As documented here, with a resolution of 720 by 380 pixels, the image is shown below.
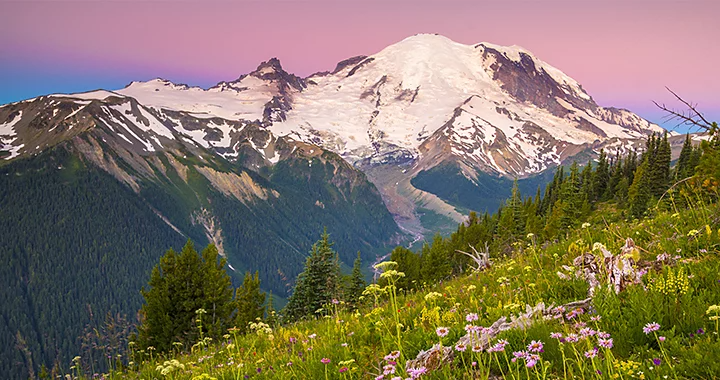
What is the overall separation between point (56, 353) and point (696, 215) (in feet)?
825

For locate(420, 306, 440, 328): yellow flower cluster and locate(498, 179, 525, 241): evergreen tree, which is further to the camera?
locate(498, 179, 525, 241): evergreen tree

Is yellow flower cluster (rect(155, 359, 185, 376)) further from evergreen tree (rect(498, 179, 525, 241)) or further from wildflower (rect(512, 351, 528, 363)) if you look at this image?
evergreen tree (rect(498, 179, 525, 241))

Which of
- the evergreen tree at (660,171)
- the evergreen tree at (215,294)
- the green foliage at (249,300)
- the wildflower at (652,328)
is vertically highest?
the wildflower at (652,328)

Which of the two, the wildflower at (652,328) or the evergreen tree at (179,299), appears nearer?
the wildflower at (652,328)

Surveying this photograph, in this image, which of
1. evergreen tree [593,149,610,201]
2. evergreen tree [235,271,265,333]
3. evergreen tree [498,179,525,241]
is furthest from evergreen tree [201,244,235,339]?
evergreen tree [593,149,610,201]

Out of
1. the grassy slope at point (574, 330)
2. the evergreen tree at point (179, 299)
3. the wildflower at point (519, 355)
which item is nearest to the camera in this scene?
the wildflower at point (519, 355)

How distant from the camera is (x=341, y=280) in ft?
125

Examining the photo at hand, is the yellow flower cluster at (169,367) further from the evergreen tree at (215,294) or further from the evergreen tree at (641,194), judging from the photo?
the evergreen tree at (641,194)

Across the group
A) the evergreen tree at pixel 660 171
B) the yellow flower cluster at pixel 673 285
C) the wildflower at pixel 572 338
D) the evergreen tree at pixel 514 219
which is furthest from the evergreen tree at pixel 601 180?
the wildflower at pixel 572 338

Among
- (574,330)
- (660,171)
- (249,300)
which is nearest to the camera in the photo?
(574,330)

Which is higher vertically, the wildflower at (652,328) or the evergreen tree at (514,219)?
the wildflower at (652,328)

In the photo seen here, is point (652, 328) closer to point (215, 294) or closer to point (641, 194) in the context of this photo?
point (215, 294)

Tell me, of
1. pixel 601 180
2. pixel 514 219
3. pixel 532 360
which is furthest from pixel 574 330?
pixel 601 180

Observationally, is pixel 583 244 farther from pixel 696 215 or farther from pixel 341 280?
pixel 341 280
